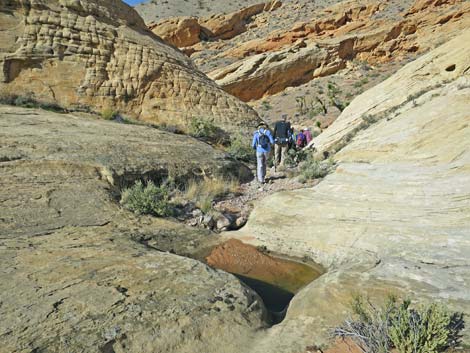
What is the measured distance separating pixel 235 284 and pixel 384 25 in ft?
120

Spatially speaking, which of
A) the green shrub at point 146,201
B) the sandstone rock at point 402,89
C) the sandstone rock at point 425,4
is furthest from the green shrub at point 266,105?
the green shrub at point 146,201

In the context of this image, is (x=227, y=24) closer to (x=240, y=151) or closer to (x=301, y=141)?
(x=301, y=141)

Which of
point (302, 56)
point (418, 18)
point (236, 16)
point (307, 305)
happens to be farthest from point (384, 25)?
point (307, 305)

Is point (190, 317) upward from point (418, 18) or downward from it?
downward

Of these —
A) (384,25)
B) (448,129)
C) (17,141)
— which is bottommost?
(17,141)

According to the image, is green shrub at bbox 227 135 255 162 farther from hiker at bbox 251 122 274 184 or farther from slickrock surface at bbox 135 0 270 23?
slickrock surface at bbox 135 0 270 23

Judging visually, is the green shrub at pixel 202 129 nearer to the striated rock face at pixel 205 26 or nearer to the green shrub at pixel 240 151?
the green shrub at pixel 240 151

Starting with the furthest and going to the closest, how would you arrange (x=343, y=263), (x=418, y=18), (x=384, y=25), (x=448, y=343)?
(x=384, y=25) < (x=418, y=18) < (x=343, y=263) < (x=448, y=343)

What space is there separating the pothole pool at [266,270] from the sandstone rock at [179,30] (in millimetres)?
44748

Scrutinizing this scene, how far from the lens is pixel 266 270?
16.9 feet

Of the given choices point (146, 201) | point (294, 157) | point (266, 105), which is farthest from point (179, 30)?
point (146, 201)

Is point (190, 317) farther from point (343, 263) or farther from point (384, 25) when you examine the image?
point (384, 25)

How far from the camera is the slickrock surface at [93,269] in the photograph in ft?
8.89

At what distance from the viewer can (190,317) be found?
3.05 metres
